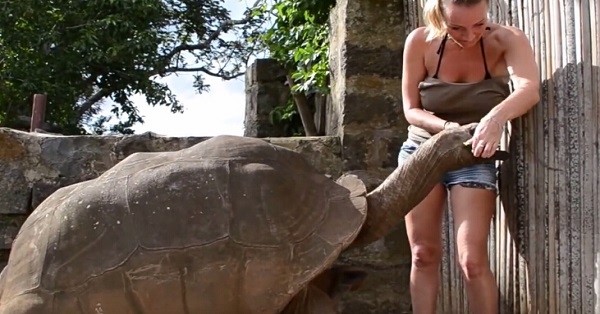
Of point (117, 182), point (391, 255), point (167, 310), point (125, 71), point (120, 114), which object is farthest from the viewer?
point (120, 114)

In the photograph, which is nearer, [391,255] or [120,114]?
[391,255]

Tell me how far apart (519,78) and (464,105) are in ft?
0.94

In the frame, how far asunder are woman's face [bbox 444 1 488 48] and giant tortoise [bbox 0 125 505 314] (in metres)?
0.40

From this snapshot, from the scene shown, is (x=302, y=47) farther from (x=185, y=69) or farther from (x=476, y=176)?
(x=185, y=69)

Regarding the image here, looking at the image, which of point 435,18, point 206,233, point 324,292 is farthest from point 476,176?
point 206,233

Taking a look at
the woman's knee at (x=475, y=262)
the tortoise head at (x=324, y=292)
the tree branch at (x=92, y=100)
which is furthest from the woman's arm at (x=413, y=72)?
the tree branch at (x=92, y=100)

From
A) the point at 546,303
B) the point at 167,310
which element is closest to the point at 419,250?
the point at 546,303

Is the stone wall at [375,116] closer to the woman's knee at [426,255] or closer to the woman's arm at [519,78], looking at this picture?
the woman's knee at [426,255]

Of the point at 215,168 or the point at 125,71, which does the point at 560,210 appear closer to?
the point at 215,168

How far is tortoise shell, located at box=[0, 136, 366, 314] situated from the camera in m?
3.12

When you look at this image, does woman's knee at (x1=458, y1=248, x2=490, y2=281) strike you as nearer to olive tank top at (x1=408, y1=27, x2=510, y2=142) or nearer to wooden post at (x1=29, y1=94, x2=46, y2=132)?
olive tank top at (x1=408, y1=27, x2=510, y2=142)

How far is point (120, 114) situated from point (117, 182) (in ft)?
39.1

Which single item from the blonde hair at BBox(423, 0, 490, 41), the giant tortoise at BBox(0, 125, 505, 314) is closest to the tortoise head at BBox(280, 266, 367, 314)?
the giant tortoise at BBox(0, 125, 505, 314)

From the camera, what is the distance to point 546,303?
330 cm
